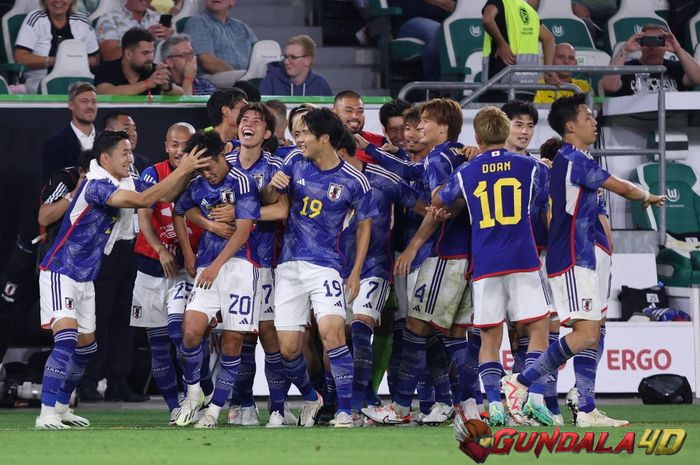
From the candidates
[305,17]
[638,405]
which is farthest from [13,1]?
[638,405]

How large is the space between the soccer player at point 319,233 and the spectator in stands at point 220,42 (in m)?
5.08

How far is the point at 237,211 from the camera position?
903 centimetres

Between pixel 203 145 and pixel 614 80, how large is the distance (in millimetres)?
7741

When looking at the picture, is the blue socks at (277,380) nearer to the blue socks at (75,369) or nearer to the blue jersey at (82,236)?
the blue socks at (75,369)

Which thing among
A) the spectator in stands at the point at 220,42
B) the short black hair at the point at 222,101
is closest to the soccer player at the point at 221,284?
the short black hair at the point at 222,101

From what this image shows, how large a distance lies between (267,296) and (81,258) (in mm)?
1349

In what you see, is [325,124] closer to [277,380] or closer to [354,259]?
[354,259]

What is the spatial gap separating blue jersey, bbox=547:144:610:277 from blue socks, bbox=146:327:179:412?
295cm

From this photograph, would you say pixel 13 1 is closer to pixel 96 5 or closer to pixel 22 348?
pixel 96 5

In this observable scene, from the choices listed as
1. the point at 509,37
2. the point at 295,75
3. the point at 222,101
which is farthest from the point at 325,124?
the point at 509,37

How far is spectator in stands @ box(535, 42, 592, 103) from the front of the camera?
13875mm

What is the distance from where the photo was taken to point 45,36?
44.9ft

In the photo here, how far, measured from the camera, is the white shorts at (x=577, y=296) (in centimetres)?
877

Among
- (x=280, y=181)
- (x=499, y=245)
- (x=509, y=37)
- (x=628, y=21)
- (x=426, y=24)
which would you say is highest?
→ (x=628, y=21)
